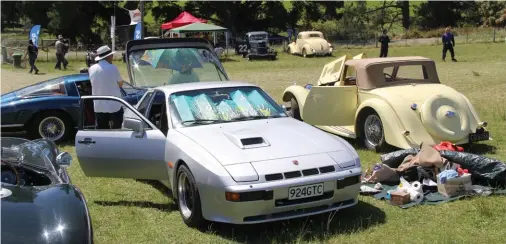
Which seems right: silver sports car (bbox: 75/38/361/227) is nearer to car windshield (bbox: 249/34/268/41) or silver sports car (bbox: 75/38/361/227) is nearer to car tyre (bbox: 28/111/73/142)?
car tyre (bbox: 28/111/73/142)

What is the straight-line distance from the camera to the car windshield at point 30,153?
4.43 m

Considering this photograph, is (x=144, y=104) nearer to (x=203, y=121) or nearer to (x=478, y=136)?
(x=203, y=121)

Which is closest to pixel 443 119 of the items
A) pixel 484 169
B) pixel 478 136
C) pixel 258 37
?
pixel 478 136

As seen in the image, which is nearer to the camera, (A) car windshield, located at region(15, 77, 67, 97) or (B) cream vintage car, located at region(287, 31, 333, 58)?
(A) car windshield, located at region(15, 77, 67, 97)

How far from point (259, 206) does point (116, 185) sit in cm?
291

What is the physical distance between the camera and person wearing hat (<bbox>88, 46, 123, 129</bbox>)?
7.91m

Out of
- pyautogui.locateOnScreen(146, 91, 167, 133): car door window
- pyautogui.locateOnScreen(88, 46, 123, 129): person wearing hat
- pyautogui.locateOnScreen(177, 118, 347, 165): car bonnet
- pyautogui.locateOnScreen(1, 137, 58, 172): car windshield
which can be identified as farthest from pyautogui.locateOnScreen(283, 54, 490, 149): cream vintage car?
pyautogui.locateOnScreen(1, 137, 58, 172): car windshield

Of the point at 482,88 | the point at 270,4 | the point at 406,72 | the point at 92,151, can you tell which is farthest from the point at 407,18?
the point at 92,151

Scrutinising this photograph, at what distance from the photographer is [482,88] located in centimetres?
1516

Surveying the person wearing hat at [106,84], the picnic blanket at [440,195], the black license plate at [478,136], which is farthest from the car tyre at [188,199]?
the black license plate at [478,136]

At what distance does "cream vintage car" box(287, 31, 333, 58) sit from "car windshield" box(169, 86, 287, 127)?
2760cm

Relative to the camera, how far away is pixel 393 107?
7883mm

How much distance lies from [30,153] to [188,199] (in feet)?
4.86

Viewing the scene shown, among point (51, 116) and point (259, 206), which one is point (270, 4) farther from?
point (259, 206)
